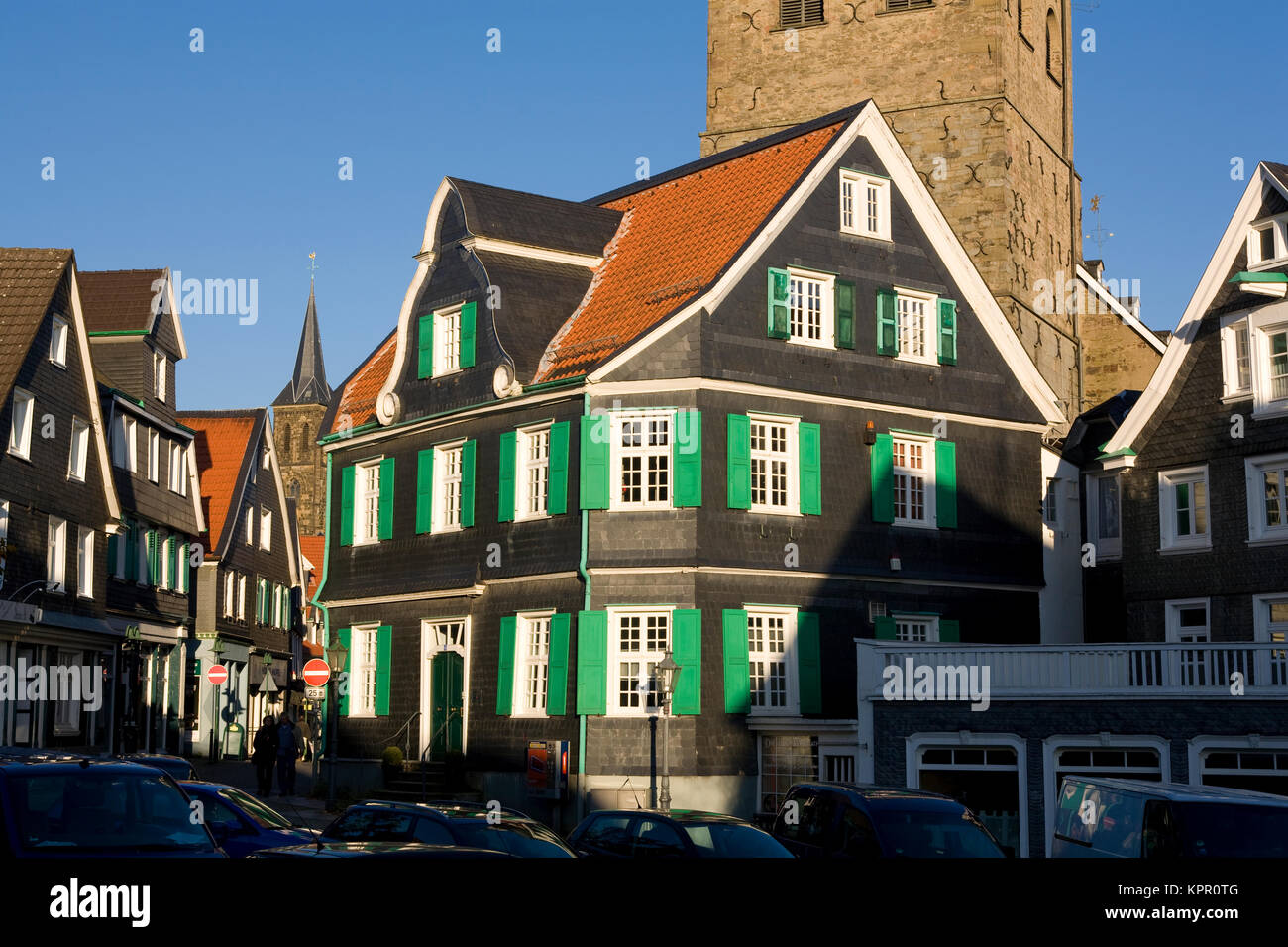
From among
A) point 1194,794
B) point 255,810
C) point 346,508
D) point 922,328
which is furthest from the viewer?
point 346,508

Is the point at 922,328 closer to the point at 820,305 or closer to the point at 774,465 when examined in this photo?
the point at 820,305

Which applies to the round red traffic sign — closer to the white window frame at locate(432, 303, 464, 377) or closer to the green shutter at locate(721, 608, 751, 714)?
the white window frame at locate(432, 303, 464, 377)

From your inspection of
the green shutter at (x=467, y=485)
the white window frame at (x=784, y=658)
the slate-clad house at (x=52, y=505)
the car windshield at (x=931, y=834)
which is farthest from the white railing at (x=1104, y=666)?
the slate-clad house at (x=52, y=505)

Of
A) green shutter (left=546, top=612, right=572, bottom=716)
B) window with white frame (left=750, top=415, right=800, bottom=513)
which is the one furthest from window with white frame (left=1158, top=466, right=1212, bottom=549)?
green shutter (left=546, top=612, right=572, bottom=716)

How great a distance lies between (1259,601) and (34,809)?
965 inches

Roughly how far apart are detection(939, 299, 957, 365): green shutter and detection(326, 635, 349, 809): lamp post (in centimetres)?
1406

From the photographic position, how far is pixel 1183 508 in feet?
105

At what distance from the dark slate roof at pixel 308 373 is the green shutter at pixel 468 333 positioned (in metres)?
89.9

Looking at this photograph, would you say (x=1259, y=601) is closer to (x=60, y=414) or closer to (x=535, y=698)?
(x=535, y=698)

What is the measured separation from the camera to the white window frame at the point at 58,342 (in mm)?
38438

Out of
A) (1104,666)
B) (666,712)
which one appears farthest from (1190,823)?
(666,712)

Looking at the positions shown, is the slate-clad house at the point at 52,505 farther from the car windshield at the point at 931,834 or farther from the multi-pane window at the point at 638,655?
the car windshield at the point at 931,834

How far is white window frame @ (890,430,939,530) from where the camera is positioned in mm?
32781

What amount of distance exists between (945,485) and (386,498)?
1235 centimetres
